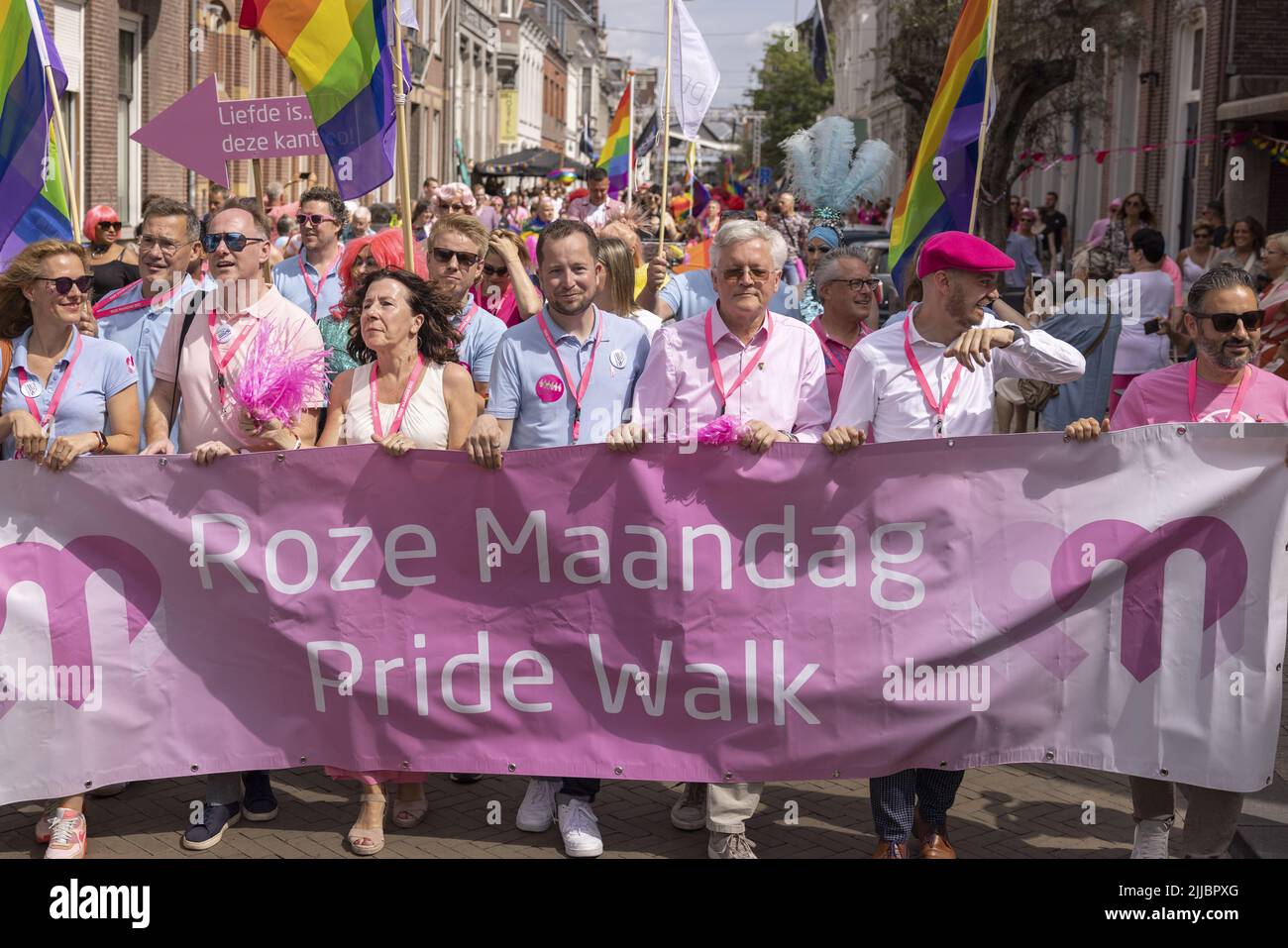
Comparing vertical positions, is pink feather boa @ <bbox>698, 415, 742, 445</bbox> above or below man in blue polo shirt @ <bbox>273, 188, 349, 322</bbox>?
below

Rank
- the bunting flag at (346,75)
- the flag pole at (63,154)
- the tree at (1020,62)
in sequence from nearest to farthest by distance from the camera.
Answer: the flag pole at (63,154) < the bunting flag at (346,75) < the tree at (1020,62)

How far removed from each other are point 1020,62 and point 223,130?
20706 mm

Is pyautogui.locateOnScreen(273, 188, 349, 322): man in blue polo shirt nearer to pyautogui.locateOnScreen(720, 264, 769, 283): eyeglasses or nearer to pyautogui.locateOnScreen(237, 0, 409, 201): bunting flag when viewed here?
pyautogui.locateOnScreen(237, 0, 409, 201): bunting flag

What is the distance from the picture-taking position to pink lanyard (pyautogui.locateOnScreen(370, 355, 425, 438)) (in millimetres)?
5449

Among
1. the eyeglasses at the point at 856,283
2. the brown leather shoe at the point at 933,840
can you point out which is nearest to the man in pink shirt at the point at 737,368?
the brown leather shoe at the point at 933,840

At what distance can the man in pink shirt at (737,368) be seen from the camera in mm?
5238

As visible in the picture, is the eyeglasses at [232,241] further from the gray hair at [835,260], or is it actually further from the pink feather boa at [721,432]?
the gray hair at [835,260]

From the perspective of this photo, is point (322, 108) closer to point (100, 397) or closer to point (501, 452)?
point (100, 397)

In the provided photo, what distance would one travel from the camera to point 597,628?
5.20 meters

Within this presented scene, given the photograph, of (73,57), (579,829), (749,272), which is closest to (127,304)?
(749,272)

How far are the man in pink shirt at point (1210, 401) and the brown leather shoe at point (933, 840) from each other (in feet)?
1.95

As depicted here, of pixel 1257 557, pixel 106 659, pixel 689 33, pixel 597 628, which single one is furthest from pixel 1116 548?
pixel 689 33

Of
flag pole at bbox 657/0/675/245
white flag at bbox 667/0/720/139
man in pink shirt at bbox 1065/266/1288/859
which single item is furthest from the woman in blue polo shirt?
white flag at bbox 667/0/720/139

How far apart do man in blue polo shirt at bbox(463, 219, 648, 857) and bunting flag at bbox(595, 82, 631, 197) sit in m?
12.3
